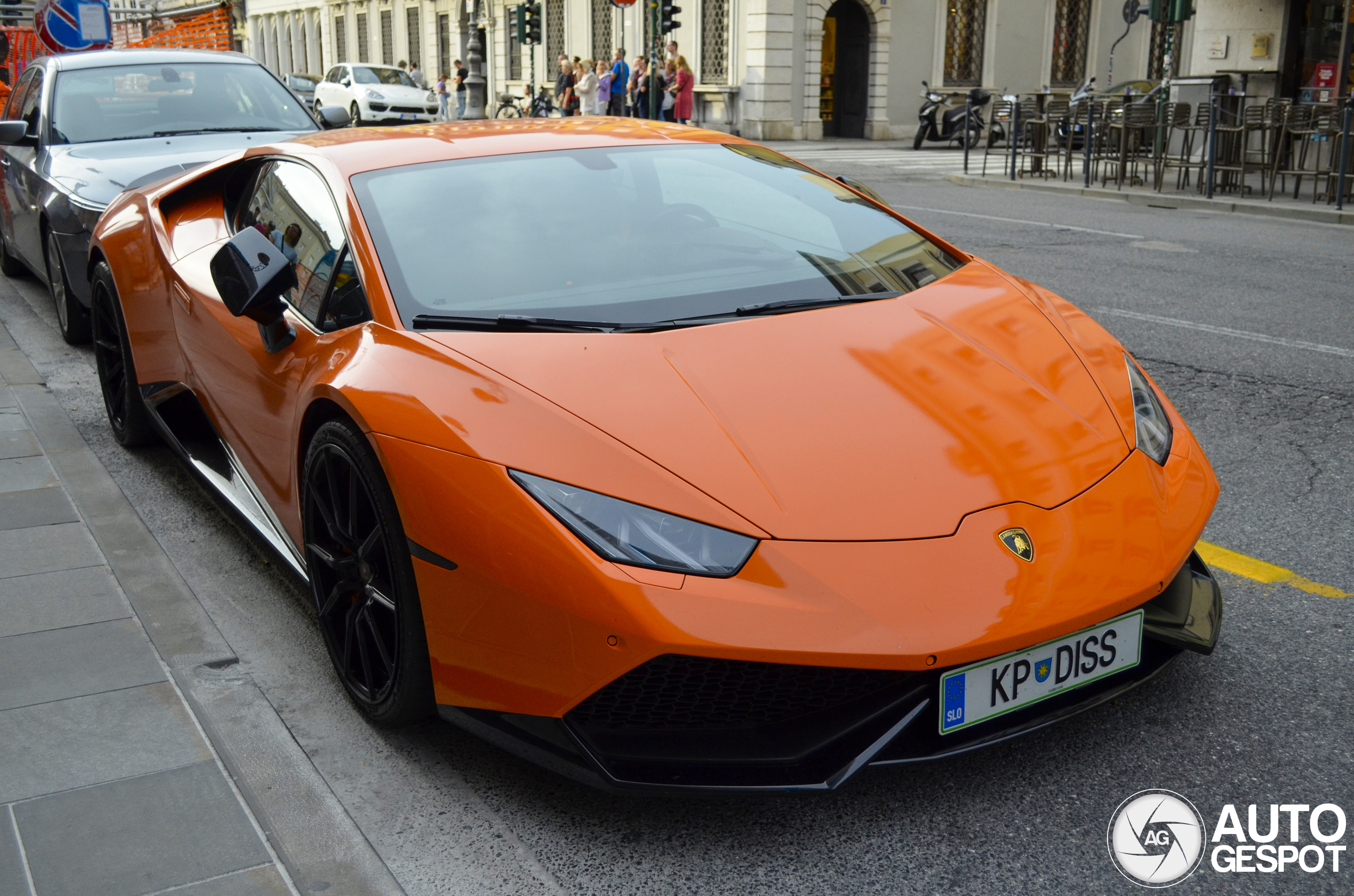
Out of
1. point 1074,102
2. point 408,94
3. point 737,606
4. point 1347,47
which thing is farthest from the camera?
point 408,94

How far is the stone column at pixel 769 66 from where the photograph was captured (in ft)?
101

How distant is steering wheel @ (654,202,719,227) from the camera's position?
11.1ft

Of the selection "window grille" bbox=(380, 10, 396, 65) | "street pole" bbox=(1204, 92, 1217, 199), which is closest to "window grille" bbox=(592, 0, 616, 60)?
"window grille" bbox=(380, 10, 396, 65)

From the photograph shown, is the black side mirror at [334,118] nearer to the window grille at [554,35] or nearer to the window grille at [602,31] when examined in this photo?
the window grille at [602,31]

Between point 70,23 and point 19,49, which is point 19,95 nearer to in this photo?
point 70,23

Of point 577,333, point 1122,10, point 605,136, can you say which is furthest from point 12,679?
point 1122,10

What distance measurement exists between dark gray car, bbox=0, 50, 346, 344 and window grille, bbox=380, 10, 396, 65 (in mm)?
45036

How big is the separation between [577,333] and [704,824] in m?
1.06

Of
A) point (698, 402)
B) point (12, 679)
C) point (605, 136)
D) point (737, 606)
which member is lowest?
point (12, 679)

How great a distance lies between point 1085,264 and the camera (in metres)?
9.67

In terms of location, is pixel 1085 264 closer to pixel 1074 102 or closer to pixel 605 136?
pixel 605 136

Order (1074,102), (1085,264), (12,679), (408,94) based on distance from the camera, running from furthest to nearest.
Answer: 1. (408,94)
2. (1074,102)
3. (1085,264)
4. (12,679)

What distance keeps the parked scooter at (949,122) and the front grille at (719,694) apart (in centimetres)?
2539

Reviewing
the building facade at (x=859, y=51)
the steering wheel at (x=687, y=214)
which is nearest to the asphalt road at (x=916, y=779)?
the steering wheel at (x=687, y=214)
